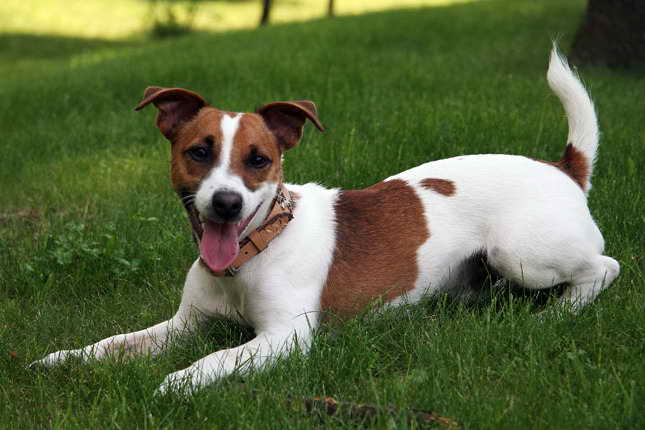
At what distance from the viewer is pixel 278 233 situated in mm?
3805

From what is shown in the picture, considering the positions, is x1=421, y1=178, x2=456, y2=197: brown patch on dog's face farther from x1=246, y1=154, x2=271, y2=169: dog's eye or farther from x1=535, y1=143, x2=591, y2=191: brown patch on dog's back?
x1=246, y1=154, x2=271, y2=169: dog's eye

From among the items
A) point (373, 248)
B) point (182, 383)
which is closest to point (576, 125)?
point (373, 248)

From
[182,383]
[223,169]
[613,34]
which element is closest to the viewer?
[182,383]

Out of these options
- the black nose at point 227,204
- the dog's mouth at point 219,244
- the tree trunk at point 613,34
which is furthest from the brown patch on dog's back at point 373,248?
the tree trunk at point 613,34

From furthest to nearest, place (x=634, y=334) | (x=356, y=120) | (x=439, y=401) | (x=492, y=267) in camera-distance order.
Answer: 1. (x=356, y=120)
2. (x=492, y=267)
3. (x=634, y=334)
4. (x=439, y=401)

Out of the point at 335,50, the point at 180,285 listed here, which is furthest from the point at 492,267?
the point at 335,50

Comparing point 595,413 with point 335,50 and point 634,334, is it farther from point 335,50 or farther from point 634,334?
point 335,50

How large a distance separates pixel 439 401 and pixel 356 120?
181 inches

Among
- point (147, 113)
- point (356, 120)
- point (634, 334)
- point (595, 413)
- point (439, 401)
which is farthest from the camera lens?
point (147, 113)

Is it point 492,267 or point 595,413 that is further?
point 492,267

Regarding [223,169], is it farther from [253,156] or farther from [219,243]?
[219,243]

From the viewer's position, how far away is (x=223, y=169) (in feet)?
11.6

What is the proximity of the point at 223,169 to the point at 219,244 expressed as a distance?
33 centimetres

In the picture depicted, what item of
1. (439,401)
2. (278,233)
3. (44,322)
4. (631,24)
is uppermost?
(631,24)
